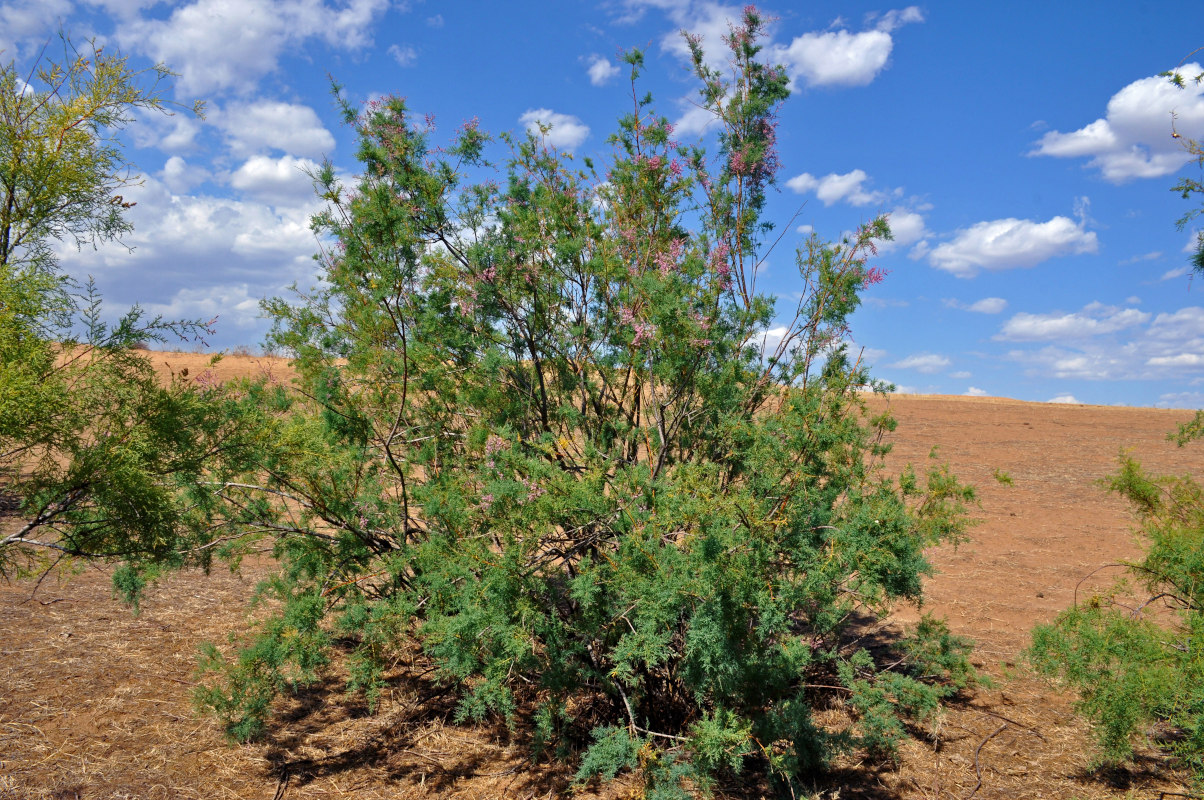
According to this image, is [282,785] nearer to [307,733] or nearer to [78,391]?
[307,733]

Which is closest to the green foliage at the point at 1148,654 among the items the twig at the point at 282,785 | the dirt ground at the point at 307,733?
the dirt ground at the point at 307,733

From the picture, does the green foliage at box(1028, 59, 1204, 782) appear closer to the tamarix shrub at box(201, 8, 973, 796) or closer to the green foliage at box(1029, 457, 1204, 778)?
the green foliage at box(1029, 457, 1204, 778)

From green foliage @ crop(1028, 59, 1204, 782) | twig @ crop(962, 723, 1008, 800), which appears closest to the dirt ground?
twig @ crop(962, 723, 1008, 800)

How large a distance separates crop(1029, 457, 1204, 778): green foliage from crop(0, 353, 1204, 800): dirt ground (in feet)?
2.18

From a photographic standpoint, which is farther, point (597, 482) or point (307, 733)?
point (307, 733)

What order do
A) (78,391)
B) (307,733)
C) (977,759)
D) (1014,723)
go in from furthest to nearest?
(1014,723), (307,733), (977,759), (78,391)

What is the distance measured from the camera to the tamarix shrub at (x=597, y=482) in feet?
12.7

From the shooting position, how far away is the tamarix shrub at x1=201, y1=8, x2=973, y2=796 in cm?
387

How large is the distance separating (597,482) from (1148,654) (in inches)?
147

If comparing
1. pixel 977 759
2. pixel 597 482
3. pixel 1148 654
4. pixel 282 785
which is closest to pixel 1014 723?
pixel 977 759

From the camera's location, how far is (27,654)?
5.86m

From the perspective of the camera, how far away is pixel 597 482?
409 centimetres

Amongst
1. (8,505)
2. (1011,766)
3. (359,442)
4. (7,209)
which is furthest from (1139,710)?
(8,505)

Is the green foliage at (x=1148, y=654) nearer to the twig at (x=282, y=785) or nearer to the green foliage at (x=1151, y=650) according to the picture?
the green foliage at (x=1151, y=650)
